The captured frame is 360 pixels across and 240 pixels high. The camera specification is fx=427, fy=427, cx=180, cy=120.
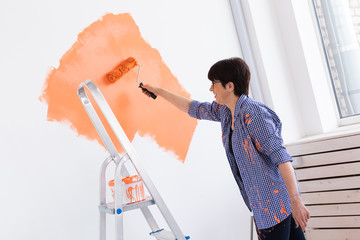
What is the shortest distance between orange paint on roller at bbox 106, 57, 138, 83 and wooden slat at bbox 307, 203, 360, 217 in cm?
147

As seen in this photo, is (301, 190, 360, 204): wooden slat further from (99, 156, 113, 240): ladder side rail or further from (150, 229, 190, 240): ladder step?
(99, 156, 113, 240): ladder side rail

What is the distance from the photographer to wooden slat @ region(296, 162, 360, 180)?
2.47 meters

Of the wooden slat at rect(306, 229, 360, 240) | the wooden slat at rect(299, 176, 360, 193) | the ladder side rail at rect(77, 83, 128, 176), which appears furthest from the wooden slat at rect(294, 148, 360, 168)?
the ladder side rail at rect(77, 83, 128, 176)

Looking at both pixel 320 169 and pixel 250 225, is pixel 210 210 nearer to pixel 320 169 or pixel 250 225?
pixel 250 225

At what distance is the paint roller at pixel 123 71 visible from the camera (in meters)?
1.94

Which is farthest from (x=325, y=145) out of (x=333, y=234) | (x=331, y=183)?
(x=333, y=234)

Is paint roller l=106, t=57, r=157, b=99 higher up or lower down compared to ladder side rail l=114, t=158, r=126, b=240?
higher up

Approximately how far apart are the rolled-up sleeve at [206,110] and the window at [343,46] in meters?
1.58

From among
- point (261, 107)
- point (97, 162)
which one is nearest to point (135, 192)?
point (97, 162)

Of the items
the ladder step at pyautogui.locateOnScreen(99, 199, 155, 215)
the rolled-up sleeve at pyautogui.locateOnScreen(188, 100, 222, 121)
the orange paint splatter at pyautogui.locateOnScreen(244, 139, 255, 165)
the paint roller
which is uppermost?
the paint roller

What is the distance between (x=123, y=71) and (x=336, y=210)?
1.55 metres

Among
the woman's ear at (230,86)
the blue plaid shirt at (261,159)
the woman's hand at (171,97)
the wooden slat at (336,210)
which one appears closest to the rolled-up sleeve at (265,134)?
the blue plaid shirt at (261,159)

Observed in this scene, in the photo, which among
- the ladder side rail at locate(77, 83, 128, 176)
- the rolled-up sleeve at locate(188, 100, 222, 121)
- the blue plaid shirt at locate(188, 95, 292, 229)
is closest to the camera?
the blue plaid shirt at locate(188, 95, 292, 229)

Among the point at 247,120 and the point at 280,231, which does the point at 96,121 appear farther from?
the point at 280,231
